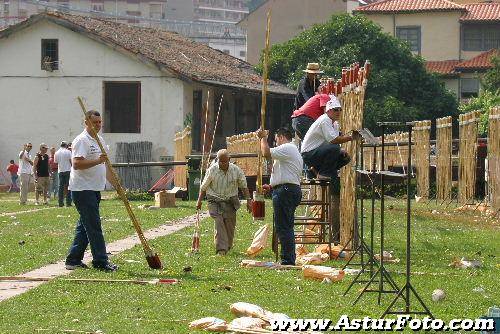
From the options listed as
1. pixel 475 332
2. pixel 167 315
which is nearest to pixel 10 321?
pixel 167 315

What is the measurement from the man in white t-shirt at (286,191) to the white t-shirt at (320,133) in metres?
0.49

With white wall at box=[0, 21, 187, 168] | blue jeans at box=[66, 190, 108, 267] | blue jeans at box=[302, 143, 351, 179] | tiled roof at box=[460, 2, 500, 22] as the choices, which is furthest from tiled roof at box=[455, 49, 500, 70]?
blue jeans at box=[66, 190, 108, 267]

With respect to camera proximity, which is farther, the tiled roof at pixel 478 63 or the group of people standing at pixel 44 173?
the tiled roof at pixel 478 63

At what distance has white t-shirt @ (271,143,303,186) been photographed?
699 inches

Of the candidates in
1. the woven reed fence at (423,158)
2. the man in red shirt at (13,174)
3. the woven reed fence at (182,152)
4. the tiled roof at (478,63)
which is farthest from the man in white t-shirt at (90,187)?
the tiled roof at (478,63)

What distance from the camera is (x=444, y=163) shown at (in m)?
34.0

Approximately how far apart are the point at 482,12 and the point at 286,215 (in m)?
69.2

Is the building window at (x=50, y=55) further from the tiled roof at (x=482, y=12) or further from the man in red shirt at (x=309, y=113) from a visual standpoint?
the man in red shirt at (x=309, y=113)

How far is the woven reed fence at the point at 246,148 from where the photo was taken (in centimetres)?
4041

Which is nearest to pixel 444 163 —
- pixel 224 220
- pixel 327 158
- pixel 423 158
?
pixel 423 158

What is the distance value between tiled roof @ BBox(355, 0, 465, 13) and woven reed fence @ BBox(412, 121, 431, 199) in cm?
4475

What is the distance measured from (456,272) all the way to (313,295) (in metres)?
3.18

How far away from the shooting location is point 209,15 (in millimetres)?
199625

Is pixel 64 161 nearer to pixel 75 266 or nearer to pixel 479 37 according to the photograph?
→ pixel 75 266
